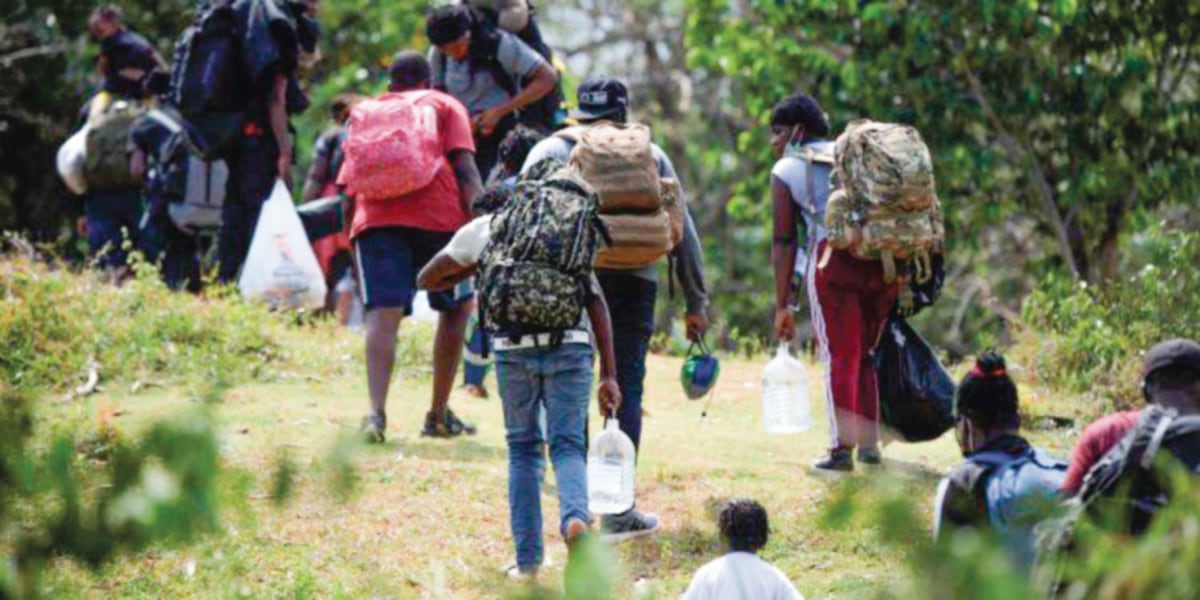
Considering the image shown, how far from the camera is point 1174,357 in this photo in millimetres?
5039

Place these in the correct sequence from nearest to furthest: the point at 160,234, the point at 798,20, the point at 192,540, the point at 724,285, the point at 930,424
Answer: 1. the point at 192,540
2. the point at 930,424
3. the point at 160,234
4. the point at 798,20
5. the point at 724,285

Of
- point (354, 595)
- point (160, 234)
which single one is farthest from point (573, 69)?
point (354, 595)

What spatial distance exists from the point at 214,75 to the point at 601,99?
179 inches

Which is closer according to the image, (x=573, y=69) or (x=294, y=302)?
(x=294, y=302)

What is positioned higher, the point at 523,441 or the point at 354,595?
the point at 523,441

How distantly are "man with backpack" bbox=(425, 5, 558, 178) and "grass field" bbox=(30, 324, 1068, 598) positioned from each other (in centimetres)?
152

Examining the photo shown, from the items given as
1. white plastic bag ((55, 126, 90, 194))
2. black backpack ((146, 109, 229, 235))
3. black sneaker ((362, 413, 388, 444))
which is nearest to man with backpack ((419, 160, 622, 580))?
black sneaker ((362, 413, 388, 444))

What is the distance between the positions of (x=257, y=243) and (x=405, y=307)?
2821mm

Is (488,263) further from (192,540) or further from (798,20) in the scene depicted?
(798,20)

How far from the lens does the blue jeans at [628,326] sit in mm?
7488

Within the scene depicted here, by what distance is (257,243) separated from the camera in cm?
1145

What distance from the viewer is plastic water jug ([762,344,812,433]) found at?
28.9 feet

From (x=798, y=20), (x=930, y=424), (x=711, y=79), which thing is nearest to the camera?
(x=930, y=424)

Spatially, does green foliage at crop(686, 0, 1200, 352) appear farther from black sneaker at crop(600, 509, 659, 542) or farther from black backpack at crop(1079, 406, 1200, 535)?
black backpack at crop(1079, 406, 1200, 535)
